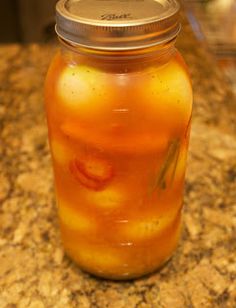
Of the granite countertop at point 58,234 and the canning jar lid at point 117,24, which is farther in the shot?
the granite countertop at point 58,234

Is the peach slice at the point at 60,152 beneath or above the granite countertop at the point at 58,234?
above

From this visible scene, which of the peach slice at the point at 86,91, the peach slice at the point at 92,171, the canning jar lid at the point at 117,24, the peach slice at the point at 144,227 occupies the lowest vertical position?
the peach slice at the point at 144,227

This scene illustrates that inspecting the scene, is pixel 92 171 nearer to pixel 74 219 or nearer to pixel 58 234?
pixel 74 219

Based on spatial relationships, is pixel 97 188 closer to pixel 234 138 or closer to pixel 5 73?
pixel 234 138

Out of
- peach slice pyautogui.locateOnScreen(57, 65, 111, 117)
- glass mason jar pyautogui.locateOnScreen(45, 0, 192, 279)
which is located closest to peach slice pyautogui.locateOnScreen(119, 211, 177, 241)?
glass mason jar pyautogui.locateOnScreen(45, 0, 192, 279)

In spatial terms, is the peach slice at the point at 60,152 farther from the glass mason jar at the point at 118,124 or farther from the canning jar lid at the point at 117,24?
the canning jar lid at the point at 117,24

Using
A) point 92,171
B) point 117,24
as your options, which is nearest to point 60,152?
point 92,171

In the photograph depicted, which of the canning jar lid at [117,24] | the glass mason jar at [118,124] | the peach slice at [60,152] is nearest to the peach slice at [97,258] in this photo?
the glass mason jar at [118,124]

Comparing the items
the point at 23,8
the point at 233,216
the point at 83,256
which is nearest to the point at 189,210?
the point at 233,216
